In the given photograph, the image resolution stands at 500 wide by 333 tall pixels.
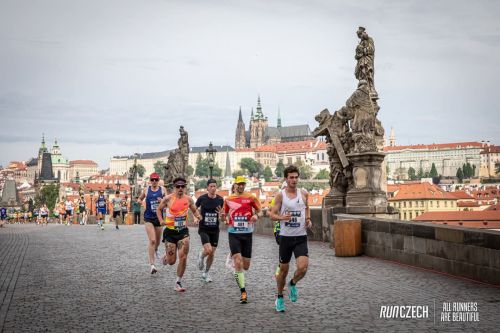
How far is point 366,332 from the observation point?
20.2 ft

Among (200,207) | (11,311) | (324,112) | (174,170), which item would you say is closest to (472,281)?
(200,207)

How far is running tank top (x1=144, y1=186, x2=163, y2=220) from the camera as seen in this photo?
1166 cm

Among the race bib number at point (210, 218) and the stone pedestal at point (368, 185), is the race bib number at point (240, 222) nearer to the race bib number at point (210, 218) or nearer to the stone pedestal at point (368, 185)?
the race bib number at point (210, 218)

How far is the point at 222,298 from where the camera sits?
8.41 m

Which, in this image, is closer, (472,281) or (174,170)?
(472,281)

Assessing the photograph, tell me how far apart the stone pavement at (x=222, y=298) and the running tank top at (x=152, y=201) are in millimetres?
963

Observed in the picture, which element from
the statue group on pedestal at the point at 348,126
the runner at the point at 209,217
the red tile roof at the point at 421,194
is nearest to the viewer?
the runner at the point at 209,217

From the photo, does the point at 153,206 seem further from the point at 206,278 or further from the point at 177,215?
the point at 206,278

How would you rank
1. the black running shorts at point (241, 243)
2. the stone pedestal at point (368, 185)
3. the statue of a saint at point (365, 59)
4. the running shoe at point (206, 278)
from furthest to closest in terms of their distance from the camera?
the statue of a saint at point (365, 59) < the stone pedestal at point (368, 185) < the running shoe at point (206, 278) < the black running shorts at point (241, 243)

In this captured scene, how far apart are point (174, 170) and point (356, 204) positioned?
18494 millimetres

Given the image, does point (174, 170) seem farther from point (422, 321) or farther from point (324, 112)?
point (422, 321)

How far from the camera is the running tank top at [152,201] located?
11656 mm

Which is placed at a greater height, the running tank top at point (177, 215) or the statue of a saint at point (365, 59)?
the statue of a saint at point (365, 59)

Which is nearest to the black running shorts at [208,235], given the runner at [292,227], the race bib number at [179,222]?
the race bib number at [179,222]
